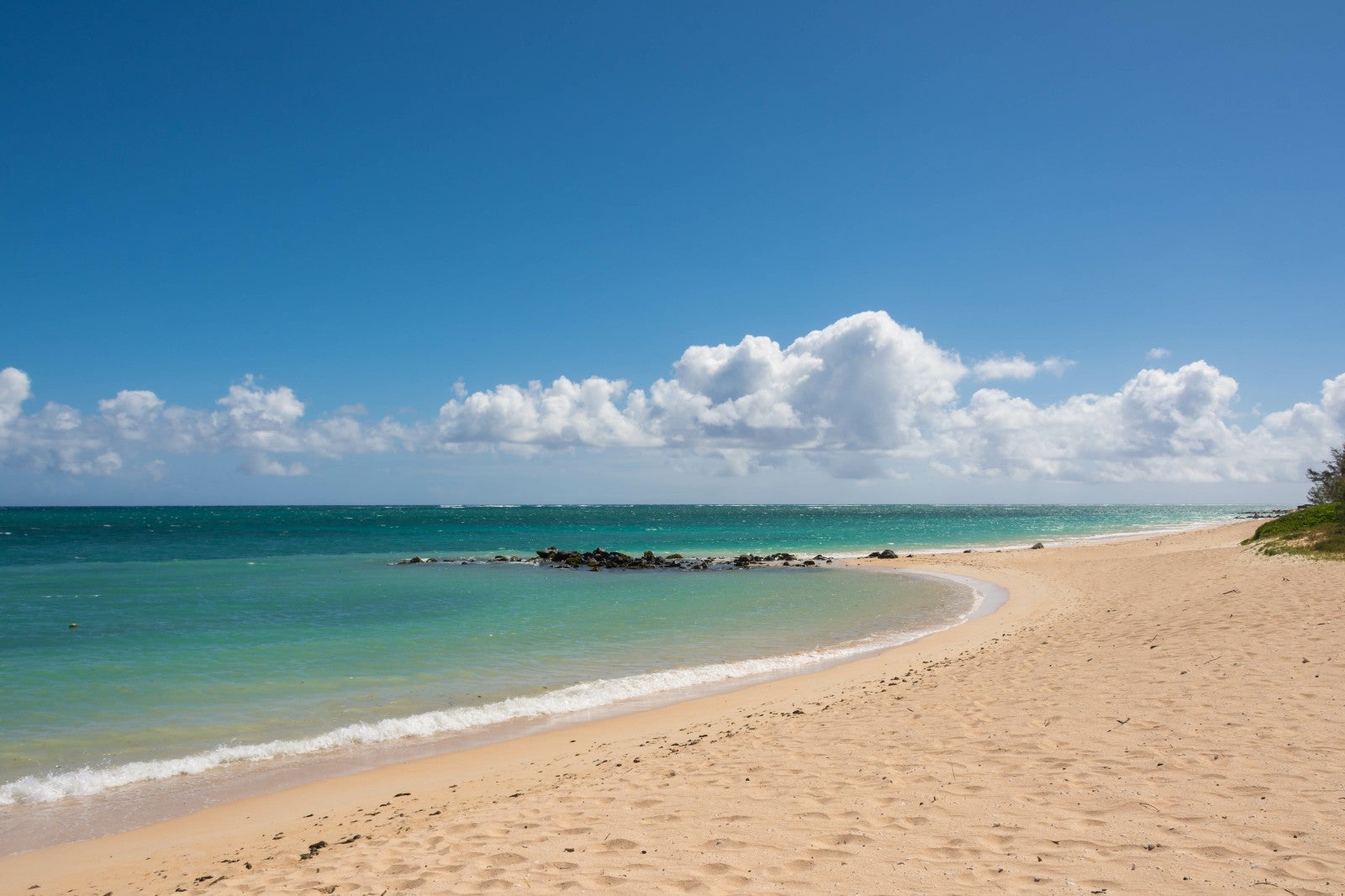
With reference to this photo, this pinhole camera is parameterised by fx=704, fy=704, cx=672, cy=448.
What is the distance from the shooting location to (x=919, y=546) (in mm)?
61906

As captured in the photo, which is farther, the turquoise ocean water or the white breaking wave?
the turquoise ocean water

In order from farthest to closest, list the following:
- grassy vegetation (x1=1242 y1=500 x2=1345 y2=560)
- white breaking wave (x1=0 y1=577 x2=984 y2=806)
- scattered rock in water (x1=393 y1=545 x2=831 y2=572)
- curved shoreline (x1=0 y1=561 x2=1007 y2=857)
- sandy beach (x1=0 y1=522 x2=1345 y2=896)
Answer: scattered rock in water (x1=393 y1=545 x2=831 y2=572), grassy vegetation (x1=1242 y1=500 x2=1345 y2=560), white breaking wave (x1=0 y1=577 x2=984 y2=806), curved shoreline (x1=0 y1=561 x2=1007 y2=857), sandy beach (x1=0 y1=522 x2=1345 y2=896)

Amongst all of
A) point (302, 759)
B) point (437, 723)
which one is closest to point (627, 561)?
point (437, 723)

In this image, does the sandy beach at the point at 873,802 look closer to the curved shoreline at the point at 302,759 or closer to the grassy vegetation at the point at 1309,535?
the curved shoreline at the point at 302,759

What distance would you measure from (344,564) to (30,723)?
120 feet

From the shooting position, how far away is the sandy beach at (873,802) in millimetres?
5461

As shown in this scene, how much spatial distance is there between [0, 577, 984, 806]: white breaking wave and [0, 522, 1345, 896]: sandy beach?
5.22ft

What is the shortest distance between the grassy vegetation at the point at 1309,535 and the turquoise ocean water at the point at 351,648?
11.2m

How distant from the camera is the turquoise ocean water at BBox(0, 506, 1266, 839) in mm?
11531

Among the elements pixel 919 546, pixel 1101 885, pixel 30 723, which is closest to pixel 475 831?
pixel 1101 885

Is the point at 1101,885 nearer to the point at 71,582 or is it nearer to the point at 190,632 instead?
the point at 190,632

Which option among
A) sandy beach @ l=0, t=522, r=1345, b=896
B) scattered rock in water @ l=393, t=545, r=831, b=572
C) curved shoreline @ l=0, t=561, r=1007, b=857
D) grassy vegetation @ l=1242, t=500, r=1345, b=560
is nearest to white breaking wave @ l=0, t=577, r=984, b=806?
curved shoreline @ l=0, t=561, r=1007, b=857

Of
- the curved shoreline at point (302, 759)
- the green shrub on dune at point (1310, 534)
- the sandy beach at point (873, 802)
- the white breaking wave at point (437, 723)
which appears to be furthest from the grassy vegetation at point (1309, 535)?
the curved shoreline at point (302, 759)

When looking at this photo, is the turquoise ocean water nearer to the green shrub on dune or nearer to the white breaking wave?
the white breaking wave
